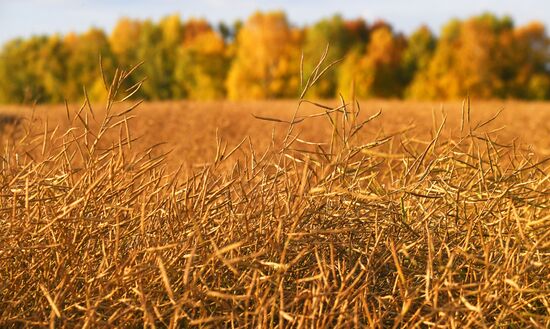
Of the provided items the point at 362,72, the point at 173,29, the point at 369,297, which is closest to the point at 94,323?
the point at 369,297

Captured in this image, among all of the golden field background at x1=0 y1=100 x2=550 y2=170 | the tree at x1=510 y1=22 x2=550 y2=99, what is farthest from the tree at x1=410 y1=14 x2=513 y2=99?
the golden field background at x1=0 y1=100 x2=550 y2=170

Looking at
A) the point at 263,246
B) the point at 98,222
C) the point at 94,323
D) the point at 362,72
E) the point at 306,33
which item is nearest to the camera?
the point at 94,323

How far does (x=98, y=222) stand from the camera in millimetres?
2256

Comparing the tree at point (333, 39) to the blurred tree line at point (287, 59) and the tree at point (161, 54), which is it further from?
the tree at point (161, 54)

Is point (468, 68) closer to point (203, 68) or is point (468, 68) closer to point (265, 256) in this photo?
point (203, 68)

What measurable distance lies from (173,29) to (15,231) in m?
58.1

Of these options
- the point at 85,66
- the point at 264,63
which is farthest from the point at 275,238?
the point at 85,66

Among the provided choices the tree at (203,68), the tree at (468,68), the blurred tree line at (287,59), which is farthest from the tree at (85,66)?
the tree at (468,68)

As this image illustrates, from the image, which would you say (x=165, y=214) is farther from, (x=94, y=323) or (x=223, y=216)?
(x=94, y=323)

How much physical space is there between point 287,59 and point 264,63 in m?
2.40

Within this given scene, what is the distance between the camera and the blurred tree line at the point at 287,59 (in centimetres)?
4259

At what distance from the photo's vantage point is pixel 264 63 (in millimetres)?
45312

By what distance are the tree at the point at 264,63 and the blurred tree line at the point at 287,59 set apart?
0.07m

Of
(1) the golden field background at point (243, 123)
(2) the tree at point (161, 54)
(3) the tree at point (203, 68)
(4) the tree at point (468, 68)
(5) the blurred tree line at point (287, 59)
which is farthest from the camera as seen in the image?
(2) the tree at point (161, 54)
